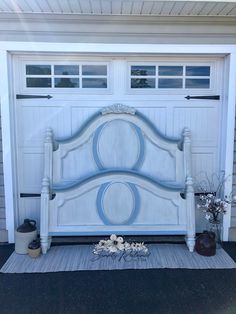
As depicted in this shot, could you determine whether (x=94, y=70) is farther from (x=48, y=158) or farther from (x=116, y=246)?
(x=116, y=246)

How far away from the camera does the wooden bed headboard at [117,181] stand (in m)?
2.82

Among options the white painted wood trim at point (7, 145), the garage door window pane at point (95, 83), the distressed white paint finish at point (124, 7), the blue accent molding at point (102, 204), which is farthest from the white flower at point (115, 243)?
the distressed white paint finish at point (124, 7)

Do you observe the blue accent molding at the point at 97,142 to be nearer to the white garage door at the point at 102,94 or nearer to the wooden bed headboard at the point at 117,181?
the wooden bed headboard at the point at 117,181

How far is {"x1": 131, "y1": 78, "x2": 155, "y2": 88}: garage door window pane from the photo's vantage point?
3035 millimetres

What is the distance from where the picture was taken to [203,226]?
10.6ft

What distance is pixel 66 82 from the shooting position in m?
3.02

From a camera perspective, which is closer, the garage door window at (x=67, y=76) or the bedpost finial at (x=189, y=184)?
the bedpost finial at (x=189, y=184)

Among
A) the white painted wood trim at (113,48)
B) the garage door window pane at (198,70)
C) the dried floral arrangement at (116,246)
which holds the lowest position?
the dried floral arrangement at (116,246)

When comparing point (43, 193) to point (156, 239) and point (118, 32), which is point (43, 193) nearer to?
point (156, 239)

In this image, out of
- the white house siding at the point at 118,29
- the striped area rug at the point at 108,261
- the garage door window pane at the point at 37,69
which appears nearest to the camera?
the striped area rug at the point at 108,261

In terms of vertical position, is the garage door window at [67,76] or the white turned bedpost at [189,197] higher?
the garage door window at [67,76]

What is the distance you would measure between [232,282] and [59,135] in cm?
196

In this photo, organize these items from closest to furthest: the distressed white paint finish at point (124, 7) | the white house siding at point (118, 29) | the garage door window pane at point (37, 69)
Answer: the distressed white paint finish at point (124, 7)
the white house siding at point (118, 29)
the garage door window pane at point (37, 69)

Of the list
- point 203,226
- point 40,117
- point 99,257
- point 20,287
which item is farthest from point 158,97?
point 20,287
